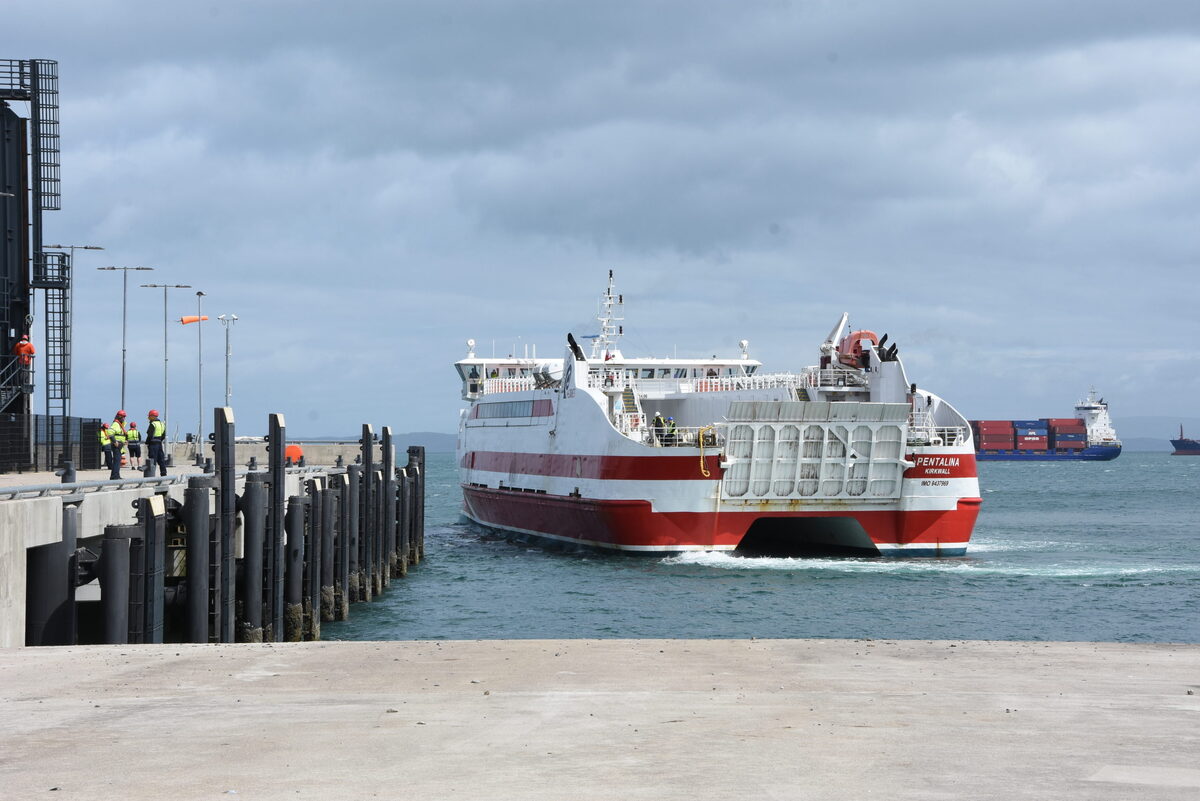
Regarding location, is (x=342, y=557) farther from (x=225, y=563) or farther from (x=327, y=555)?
(x=225, y=563)

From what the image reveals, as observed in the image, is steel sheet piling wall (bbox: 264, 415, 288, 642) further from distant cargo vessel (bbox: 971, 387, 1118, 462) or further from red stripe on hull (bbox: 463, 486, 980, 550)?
distant cargo vessel (bbox: 971, 387, 1118, 462)

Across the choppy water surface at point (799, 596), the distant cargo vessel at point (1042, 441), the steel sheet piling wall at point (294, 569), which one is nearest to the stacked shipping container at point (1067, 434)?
the distant cargo vessel at point (1042, 441)

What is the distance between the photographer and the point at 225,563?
17.9 metres

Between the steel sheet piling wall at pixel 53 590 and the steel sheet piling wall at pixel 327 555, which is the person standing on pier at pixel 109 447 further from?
the steel sheet piling wall at pixel 53 590

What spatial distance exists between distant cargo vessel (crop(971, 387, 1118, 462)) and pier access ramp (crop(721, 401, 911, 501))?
502ft

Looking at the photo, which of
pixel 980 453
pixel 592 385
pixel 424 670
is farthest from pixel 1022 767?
pixel 980 453

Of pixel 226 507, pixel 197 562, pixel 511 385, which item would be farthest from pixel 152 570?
pixel 511 385

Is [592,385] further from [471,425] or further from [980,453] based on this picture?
[980,453]

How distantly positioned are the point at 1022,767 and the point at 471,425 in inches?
1768

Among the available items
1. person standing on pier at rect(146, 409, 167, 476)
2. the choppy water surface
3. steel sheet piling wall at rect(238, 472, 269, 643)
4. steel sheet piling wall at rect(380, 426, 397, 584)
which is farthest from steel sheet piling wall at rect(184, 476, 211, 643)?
steel sheet piling wall at rect(380, 426, 397, 584)

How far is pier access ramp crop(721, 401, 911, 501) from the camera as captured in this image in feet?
108

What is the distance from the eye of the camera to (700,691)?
32.8 feet

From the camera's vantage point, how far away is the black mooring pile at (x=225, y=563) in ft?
48.6

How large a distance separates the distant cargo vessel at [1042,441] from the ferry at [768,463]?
14923 centimetres
